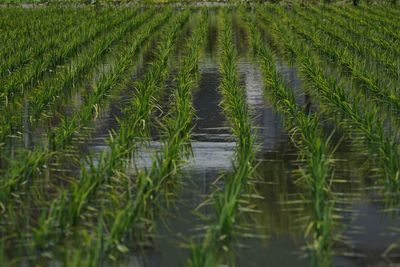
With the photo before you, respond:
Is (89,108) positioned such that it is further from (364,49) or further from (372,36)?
(372,36)

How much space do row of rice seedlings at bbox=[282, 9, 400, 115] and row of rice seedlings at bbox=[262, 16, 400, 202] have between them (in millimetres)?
234

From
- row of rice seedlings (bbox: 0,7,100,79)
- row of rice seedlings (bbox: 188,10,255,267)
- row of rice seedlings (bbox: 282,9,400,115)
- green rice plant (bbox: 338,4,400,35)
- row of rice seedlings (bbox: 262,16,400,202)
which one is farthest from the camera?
green rice plant (bbox: 338,4,400,35)

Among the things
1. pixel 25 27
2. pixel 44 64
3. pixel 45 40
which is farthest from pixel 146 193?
pixel 25 27

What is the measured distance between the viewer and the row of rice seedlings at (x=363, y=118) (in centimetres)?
566

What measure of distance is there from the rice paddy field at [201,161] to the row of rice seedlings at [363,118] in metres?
0.02

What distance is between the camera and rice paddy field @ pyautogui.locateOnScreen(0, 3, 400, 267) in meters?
4.41

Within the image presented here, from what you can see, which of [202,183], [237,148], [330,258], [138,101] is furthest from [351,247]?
[138,101]

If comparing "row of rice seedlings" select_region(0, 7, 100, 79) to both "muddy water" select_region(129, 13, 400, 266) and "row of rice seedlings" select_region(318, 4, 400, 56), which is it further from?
"row of rice seedlings" select_region(318, 4, 400, 56)

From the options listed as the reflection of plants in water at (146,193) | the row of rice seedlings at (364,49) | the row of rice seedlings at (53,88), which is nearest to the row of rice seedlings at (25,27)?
the row of rice seedlings at (53,88)

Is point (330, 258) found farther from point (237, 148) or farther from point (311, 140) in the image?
point (237, 148)

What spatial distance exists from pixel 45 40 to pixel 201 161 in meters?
9.20

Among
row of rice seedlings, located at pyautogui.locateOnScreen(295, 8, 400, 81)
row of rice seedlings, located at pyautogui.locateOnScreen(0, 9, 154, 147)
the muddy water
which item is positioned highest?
the muddy water

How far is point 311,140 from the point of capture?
6270 mm

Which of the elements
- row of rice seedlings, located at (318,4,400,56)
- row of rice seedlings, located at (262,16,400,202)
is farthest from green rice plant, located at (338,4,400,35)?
row of rice seedlings, located at (262,16,400,202)
